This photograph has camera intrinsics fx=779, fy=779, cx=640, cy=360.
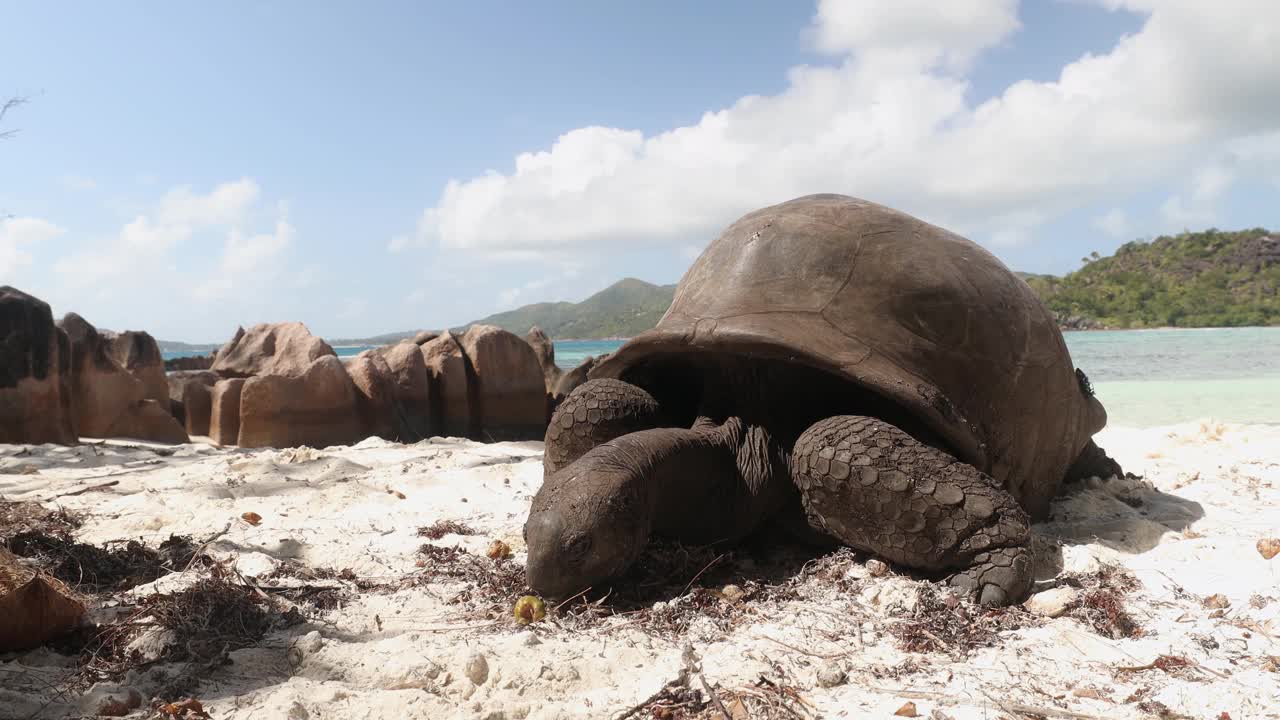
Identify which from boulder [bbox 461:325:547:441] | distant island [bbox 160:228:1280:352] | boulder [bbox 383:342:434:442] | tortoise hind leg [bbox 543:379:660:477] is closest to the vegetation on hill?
distant island [bbox 160:228:1280:352]

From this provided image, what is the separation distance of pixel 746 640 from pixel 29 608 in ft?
6.26

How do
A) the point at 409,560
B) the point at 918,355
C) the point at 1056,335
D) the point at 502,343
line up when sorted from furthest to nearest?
the point at 502,343 < the point at 1056,335 < the point at 409,560 < the point at 918,355

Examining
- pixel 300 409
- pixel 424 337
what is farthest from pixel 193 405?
pixel 424 337

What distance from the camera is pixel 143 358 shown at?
34.3ft

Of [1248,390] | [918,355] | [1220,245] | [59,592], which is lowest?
[1248,390]

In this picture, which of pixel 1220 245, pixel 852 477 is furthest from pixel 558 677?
pixel 1220 245

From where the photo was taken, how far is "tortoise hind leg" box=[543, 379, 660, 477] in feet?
10.7

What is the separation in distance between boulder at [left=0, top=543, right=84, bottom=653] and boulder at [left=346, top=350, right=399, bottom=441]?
6865 millimetres

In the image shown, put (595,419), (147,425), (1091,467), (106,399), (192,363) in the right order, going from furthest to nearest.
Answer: (192,363)
(147,425)
(106,399)
(1091,467)
(595,419)

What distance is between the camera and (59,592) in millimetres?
2100

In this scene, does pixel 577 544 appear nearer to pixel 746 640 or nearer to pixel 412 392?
pixel 746 640

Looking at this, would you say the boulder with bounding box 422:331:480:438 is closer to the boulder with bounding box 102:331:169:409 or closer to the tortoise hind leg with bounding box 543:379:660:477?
the boulder with bounding box 102:331:169:409

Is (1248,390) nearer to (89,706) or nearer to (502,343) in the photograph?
(502,343)

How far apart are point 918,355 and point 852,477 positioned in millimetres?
676
